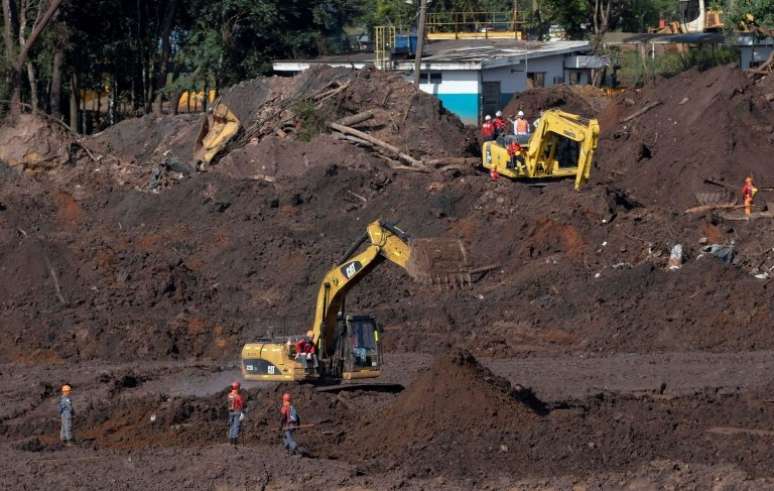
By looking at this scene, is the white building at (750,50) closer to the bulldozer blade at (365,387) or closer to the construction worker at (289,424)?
the bulldozer blade at (365,387)

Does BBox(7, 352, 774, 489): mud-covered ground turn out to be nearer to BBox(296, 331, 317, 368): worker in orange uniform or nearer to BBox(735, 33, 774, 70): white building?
BBox(296, 331, 317, 368): worker in orange uniform

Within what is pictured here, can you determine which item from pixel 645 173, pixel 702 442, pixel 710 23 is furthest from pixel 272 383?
pixel 710 23

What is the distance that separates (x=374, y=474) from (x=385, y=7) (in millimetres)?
46518

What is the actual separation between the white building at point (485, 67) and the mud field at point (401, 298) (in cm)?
252

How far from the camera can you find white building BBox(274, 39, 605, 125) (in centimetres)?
4728

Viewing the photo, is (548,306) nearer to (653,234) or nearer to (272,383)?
(653,234)

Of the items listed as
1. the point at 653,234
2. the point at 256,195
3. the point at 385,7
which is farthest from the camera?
the point at 385,7

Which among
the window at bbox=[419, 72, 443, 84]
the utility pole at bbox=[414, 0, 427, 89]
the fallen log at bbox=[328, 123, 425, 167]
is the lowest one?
the fallen log at bbox=[328, 123, 425, 167]

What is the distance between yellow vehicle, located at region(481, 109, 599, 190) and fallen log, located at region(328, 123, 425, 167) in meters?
3.54

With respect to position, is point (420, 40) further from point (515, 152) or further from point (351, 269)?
point (351, 269)

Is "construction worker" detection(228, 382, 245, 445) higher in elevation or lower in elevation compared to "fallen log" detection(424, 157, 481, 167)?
lower

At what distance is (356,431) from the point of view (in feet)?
60.4

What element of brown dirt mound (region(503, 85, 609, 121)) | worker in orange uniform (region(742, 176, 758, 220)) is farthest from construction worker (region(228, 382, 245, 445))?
brown dirt mound (region(503, 85, 609, 121))

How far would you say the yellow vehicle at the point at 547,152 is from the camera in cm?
2923
